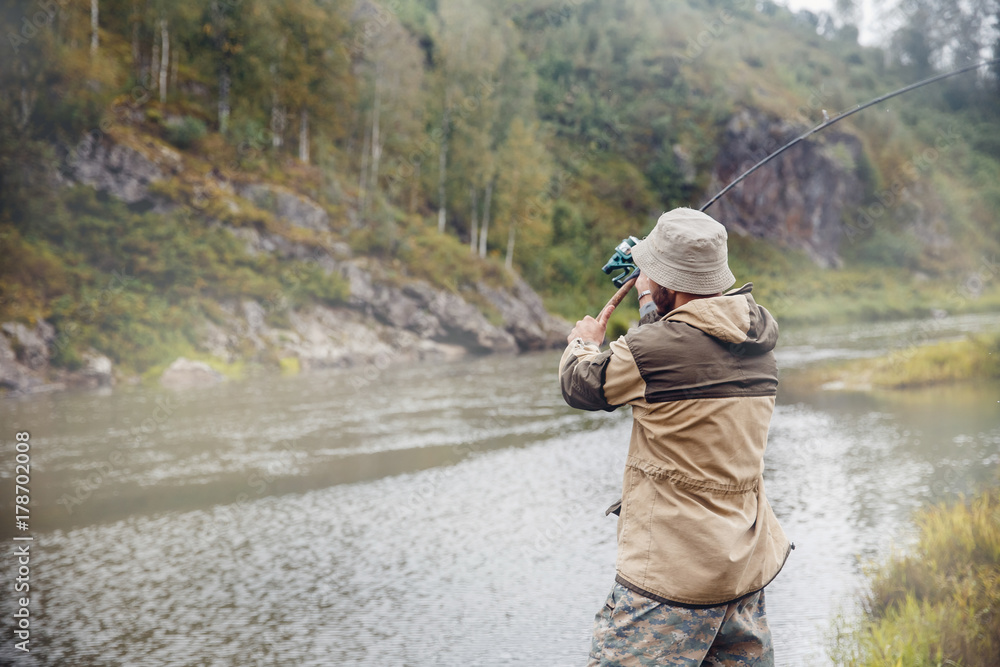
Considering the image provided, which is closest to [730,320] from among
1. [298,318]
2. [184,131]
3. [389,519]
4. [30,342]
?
[389,519]

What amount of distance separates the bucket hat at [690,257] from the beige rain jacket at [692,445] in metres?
0.09

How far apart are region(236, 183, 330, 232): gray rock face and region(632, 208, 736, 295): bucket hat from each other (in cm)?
2706

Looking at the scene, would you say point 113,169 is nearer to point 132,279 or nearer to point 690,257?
point 132,279

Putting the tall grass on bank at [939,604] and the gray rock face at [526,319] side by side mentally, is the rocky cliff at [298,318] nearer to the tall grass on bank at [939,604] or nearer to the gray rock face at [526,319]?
the gray rock face at [526,319]

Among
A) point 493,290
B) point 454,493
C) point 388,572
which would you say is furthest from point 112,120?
point 388,572

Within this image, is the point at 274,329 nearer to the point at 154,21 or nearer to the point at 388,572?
the point at 154,21

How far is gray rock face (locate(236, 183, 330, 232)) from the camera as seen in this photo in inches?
1104

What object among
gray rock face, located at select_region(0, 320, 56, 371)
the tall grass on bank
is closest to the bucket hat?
the tall grass on bank

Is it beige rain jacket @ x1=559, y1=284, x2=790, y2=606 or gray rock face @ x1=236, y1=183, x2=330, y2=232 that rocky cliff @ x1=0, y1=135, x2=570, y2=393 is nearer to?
gray rock face @ x1=236, y1=183, x2=330, y2=232

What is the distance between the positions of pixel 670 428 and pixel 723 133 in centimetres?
6201

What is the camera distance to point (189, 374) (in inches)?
836

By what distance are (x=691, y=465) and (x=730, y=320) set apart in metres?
0.48

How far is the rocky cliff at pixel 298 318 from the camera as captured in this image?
1994 centimetres

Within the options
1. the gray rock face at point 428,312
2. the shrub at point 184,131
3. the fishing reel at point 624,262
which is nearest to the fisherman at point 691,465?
the fishing reel at point 624,262
